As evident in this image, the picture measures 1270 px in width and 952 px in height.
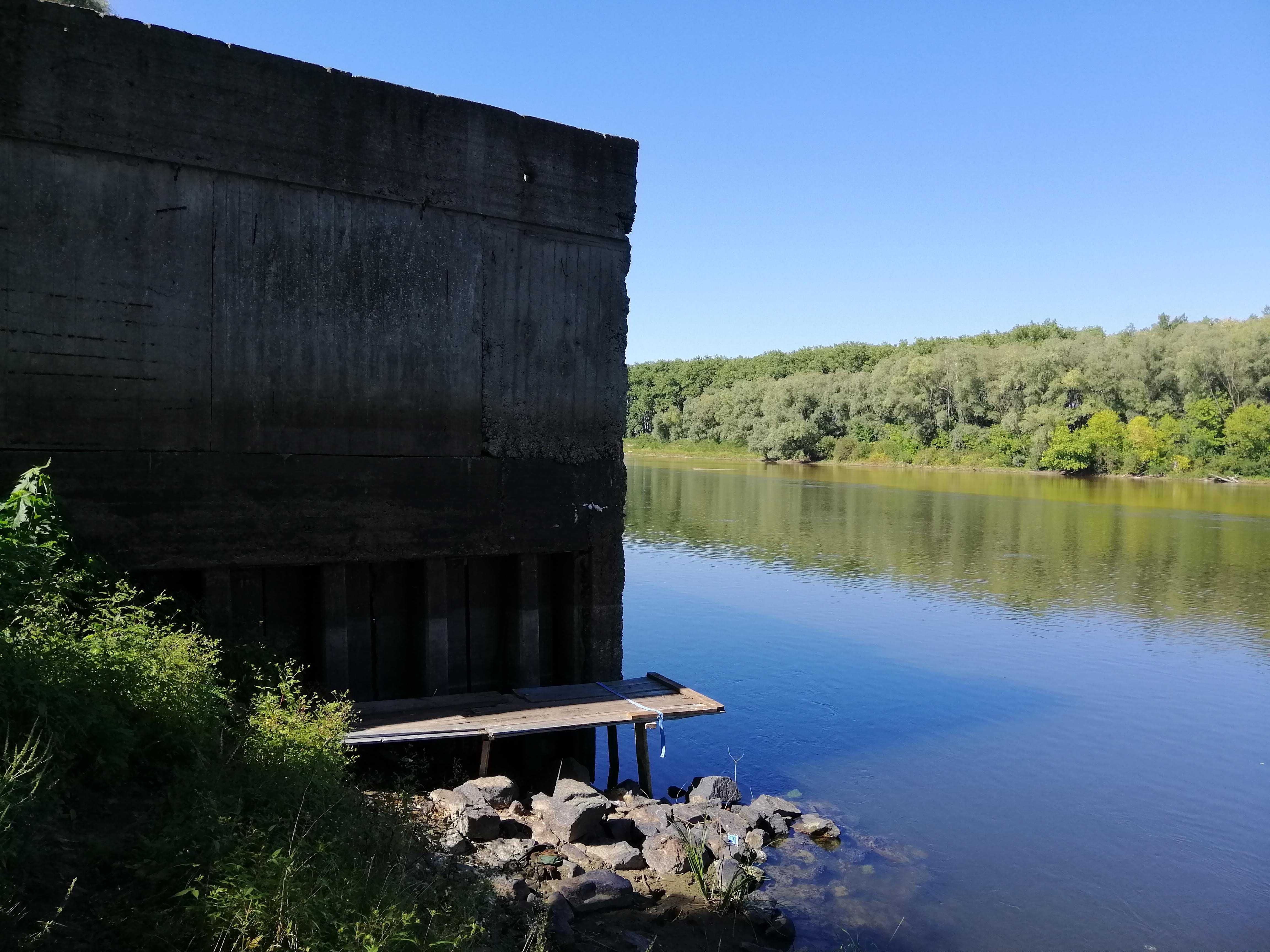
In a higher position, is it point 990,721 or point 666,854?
point 666,854

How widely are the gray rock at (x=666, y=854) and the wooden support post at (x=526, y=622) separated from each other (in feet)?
6.75

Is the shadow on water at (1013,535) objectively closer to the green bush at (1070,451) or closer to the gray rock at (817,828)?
the green bush at (1070,451)

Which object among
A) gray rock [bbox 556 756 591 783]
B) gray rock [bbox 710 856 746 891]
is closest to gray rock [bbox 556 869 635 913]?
gray rock [bbox 710 856 746 891]

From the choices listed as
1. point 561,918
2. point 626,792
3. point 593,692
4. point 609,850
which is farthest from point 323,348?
point 626,792

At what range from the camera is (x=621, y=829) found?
891 centimetres

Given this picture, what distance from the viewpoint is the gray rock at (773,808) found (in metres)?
9.99

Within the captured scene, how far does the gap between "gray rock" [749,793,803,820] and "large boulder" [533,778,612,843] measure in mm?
1765

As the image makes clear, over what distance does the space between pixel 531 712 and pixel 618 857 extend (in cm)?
154

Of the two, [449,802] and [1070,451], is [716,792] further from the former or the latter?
[1070,451]

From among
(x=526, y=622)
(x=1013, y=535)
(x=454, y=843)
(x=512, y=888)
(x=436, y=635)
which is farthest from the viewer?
(x=1013, y=535)

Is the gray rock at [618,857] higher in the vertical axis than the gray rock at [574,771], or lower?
lower

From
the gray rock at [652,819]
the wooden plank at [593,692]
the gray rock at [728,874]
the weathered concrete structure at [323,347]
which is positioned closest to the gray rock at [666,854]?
the gray rock at [652,819]

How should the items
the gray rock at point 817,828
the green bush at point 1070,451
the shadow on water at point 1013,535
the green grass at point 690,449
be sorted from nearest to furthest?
1. the gray rock at point 817,828
2. the shadow on water at point 1013,535
3. the green bush at point 1070,451
4. the green grass at point 690,449

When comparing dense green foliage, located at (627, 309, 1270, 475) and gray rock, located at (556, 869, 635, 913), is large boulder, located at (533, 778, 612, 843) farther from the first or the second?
dense green foliage, located at (627, 309, 1270, 475)
